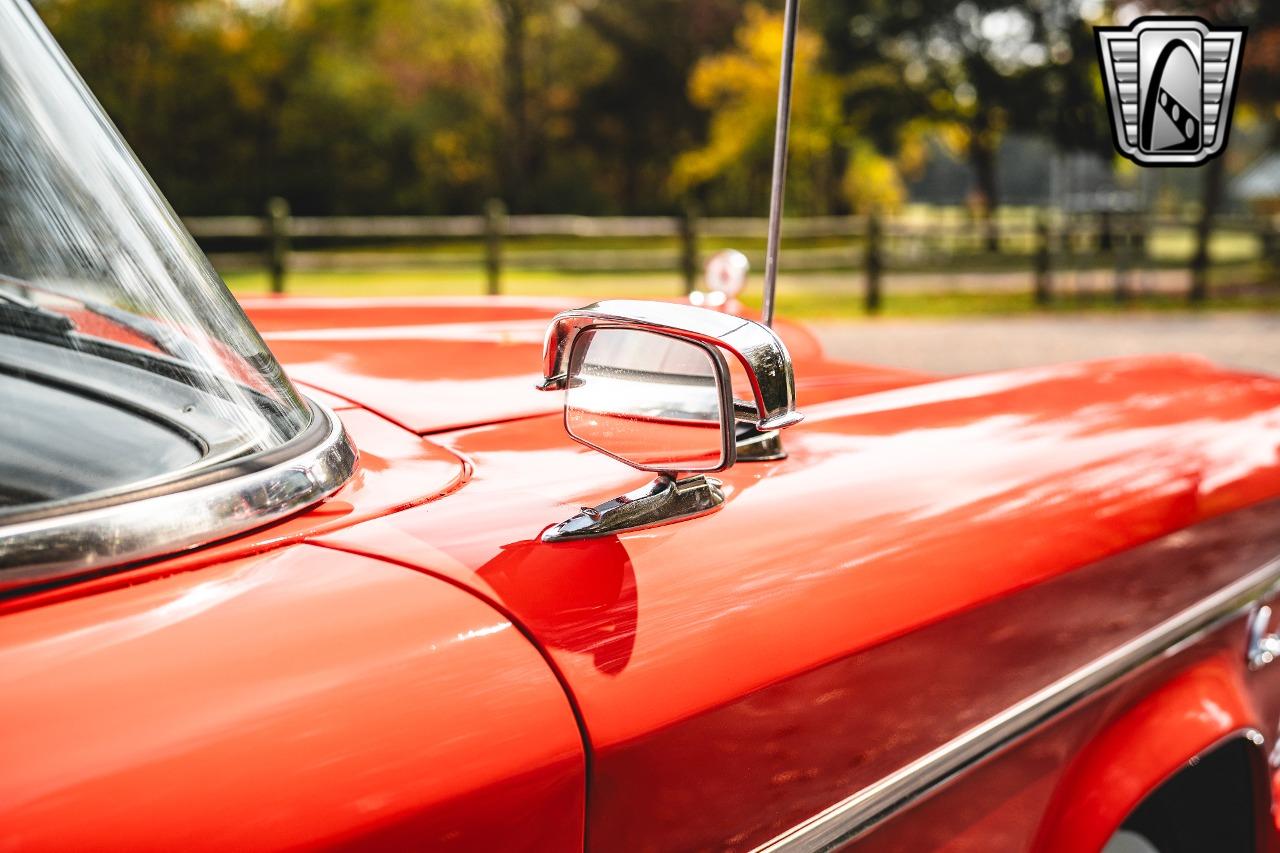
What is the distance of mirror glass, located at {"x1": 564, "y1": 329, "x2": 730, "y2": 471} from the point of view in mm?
1003

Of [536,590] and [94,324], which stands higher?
[94,324]

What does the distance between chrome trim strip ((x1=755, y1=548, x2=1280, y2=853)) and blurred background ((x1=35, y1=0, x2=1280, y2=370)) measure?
9789 mm

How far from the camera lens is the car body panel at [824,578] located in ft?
3.10

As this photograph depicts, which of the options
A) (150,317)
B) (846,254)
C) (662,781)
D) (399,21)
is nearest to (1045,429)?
(662,781)

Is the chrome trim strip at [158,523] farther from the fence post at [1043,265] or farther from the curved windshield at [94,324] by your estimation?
the fence post at [1043,265]

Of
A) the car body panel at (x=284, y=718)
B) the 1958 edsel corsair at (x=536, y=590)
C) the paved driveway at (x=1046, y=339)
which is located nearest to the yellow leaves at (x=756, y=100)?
the paved driveway at (x=1046, y=339)

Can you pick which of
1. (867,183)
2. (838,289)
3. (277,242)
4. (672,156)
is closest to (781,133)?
(277,242)

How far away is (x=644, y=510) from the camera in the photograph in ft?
3.42

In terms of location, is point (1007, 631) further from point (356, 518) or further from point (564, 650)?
point (356, 518)

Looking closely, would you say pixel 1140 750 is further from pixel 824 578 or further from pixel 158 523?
pixel 158 523

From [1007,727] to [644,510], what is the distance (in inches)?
20.5

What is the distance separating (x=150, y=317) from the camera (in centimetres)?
103

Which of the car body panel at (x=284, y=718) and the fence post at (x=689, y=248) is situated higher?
the car body panel at (x=284, y=718)

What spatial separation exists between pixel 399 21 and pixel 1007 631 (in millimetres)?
38023
